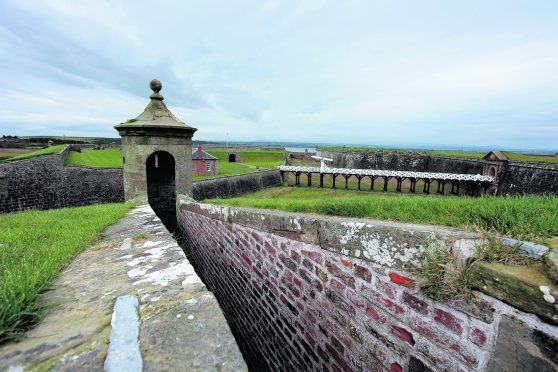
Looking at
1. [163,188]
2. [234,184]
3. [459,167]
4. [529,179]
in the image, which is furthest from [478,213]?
[459,167]

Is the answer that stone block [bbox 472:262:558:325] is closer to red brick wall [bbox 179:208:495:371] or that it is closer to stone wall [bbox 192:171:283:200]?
red brick wall [bbox 179:208:495:371]

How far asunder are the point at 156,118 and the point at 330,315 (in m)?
7.52

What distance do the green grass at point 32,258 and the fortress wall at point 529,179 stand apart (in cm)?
2443

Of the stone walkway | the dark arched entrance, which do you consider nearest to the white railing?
the dark arched entrance

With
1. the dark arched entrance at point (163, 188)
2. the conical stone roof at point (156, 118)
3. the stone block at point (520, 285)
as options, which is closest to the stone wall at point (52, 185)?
the dark arched entrance at point (163, 188)

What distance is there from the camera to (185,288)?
2066 millimetres

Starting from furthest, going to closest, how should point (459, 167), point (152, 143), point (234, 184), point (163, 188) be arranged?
point (459, 167)
point (234, 184)
point (163, 188)
point (152, 143)

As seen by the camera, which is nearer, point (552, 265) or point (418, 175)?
point (552, 265)

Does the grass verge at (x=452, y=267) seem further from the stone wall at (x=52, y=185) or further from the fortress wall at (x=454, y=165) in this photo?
the fortress wall at (x=454, y=165)

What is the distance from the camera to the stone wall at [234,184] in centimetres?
2297

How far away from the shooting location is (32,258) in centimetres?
244

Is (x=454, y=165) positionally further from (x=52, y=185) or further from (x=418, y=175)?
(x=52, y=185)

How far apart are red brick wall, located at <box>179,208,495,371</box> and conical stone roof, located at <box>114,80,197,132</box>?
13.6ft

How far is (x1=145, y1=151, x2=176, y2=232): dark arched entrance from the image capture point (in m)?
10.0
